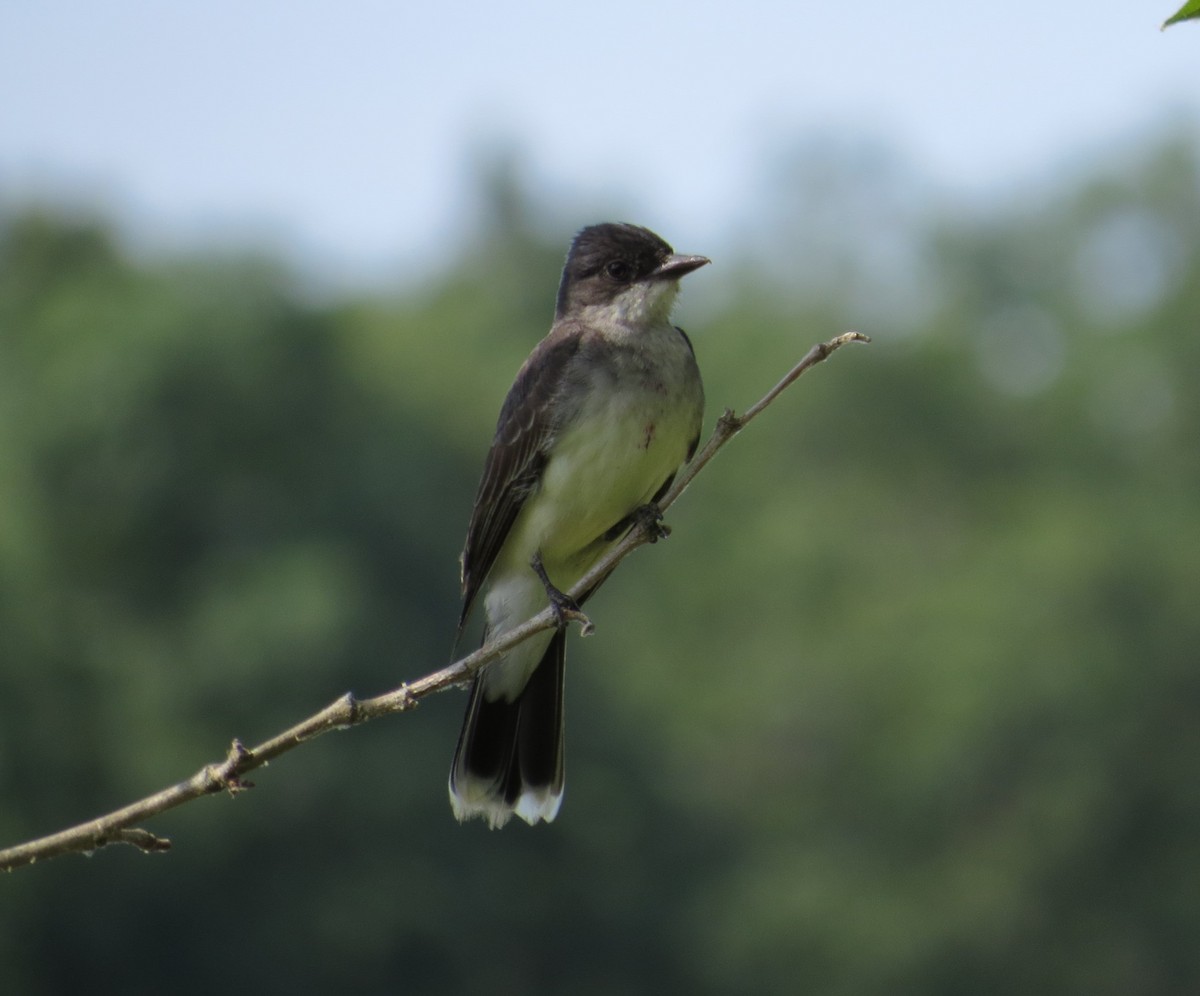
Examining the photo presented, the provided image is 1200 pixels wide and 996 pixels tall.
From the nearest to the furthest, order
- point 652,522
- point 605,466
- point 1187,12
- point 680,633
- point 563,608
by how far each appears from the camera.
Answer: point 1187,12
point 563,608
point 652,522
point 605,466
point 680,633

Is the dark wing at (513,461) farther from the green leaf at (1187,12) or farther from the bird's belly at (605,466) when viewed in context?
the green leaf at (1187,12)

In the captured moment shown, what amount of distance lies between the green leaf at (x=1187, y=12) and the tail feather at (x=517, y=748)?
3.57 metres

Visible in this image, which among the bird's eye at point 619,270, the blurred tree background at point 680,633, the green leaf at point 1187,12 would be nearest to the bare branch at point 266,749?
the green leaf at point 1187,12

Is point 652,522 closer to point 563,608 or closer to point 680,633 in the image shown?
point 563,608

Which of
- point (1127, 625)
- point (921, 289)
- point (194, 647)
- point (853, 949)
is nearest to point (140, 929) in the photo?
point (194, 647)

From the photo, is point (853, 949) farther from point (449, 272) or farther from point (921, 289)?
point (449, 272)

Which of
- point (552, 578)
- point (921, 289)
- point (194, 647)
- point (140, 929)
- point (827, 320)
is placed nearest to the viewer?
point (552, 578)

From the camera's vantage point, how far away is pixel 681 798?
55312 millimetres

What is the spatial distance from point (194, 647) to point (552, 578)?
4457 cm

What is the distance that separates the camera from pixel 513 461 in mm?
6531

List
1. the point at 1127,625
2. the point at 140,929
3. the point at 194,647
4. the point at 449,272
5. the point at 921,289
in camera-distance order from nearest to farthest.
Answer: the point at 140,929
the point at 194,647
the point at 1127,625
the point at 921,289
the point at 449,272

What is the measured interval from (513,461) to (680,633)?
72336mm

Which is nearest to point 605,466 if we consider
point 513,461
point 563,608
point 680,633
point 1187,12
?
point 513,461

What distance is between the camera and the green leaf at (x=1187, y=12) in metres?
3.15
